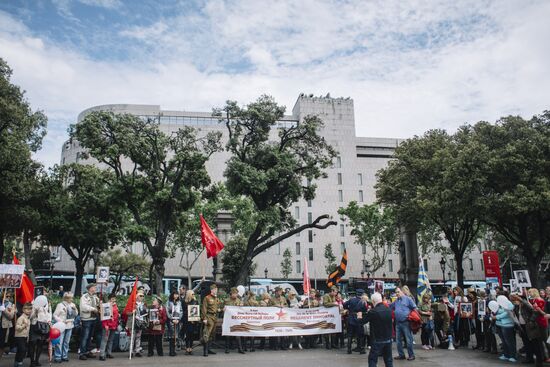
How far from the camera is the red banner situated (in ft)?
66.1

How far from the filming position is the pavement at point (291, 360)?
1261 cm

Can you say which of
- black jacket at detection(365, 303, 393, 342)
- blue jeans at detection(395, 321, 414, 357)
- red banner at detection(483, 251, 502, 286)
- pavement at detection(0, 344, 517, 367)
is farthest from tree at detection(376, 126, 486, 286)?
black jacket at detection(365, 303, 393, 342)

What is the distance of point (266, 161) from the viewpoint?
25.2 meters

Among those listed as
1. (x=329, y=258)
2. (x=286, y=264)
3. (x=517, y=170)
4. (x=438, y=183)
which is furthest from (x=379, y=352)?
(x=329, y=258)

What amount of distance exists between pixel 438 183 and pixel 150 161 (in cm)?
1788

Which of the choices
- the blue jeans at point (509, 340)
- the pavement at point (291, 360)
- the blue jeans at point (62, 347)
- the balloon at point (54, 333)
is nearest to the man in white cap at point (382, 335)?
the pavement at point (291, 360)

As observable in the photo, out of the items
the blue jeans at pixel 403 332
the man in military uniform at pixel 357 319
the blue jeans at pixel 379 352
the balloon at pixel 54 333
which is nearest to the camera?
the blue jeans at pixel 379 352

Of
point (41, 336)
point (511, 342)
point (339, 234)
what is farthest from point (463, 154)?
point (339, 234)

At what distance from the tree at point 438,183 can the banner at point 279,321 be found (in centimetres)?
1380

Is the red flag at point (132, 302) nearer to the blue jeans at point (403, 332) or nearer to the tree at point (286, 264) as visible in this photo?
the blue jeans at point (403, 332)

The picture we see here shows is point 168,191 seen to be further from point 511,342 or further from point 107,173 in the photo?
point 511,342

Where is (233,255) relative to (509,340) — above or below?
above

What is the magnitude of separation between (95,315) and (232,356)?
14.7 ft

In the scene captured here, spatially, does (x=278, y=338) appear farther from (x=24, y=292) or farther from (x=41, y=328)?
(x=24, y=292)
